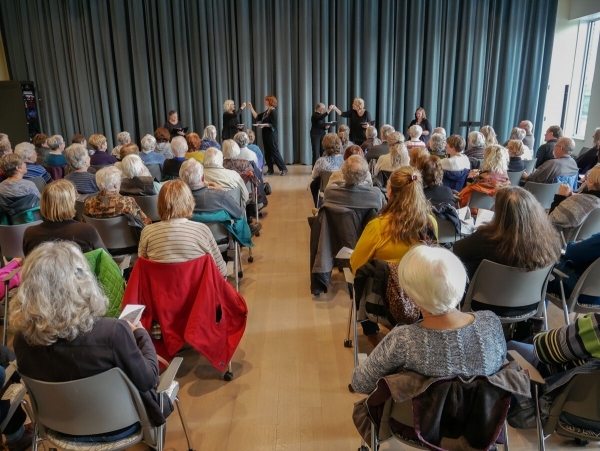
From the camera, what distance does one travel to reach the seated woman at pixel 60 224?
8.82ft

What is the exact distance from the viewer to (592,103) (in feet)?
25.7

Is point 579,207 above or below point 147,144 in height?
below

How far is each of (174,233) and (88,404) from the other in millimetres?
1216

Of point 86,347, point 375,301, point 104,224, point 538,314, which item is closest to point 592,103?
point 538,314

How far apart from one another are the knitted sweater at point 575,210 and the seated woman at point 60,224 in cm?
315

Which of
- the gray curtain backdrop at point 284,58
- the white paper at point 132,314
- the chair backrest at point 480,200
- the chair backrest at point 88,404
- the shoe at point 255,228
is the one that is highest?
the gray curtain backdrop at point 284,58

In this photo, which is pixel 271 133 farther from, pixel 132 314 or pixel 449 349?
pixel 449 349

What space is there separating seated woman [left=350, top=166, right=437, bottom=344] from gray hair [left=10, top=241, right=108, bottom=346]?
1483mm

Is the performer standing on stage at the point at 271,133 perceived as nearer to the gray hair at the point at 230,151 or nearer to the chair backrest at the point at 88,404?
the gray hair at the point at 230,151

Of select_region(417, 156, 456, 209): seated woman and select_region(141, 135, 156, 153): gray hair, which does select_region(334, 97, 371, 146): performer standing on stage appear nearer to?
select_region(141, 135, 156, 153): gray hair

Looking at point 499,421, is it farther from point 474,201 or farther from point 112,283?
point 474,201

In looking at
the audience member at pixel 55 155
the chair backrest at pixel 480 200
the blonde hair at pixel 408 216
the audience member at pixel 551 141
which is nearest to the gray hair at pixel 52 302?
the blonde hair at pixel 408 216

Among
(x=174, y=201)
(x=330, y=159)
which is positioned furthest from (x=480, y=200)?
(x=174, y=201)

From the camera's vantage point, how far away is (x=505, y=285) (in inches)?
93.4
